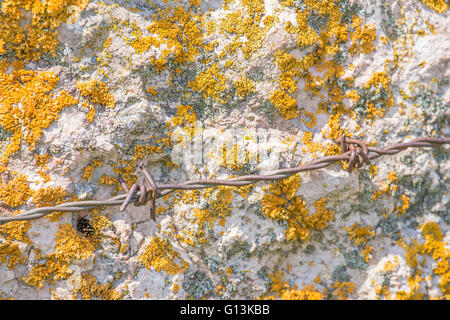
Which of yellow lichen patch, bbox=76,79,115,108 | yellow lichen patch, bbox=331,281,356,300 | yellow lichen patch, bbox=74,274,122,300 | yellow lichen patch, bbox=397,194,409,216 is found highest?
yellow lichen patch, bbox=76,79,115,108

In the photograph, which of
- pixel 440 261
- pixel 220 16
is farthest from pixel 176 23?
pixel 440 261

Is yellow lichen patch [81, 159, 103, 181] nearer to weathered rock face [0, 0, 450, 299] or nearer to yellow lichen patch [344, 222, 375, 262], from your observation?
weathered rock face [0, 0, 450, 299]

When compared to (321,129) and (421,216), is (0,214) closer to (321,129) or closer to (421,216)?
(321,129)

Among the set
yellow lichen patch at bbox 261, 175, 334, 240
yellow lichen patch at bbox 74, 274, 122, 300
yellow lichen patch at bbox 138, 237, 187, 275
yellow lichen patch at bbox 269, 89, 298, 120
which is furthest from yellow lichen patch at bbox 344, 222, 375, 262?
yellow lichen patch at bbox 74, 274, 122, 300

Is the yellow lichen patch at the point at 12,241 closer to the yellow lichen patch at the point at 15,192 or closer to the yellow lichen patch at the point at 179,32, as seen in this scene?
the yellow lichen patch at the point at 15,192

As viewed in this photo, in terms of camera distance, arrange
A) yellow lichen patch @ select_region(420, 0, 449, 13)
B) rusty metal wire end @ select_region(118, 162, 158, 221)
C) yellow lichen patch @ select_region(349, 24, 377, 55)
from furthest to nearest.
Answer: yellow lichen patch @ select_region(420, 0, 449, 13)
yellow lichen patch @ select_region(349, 24, 377, 55)
rusty metal wire end @ select_region(118, 162, 158, 221)

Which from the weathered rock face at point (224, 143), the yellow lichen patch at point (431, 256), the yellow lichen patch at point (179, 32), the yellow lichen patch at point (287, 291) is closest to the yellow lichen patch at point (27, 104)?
the weathered rock face at point (224, 143)
